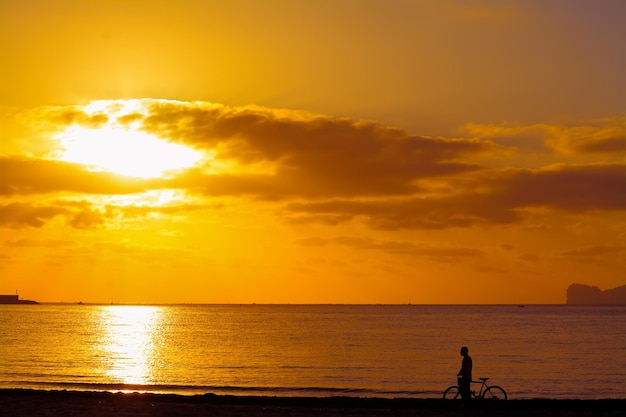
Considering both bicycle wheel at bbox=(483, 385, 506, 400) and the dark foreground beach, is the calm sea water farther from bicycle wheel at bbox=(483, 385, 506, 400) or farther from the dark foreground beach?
the dark foreground beach

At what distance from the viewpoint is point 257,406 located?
3916 cm

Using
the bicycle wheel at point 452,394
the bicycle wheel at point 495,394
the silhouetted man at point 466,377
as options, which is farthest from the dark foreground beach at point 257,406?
the bicycle wheel at point 495,394

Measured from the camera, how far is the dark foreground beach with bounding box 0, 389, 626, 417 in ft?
Result: 113

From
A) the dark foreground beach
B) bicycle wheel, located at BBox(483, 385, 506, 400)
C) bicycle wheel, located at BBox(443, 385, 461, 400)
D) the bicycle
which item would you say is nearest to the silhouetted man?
the bicycle

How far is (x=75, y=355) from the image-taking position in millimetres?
91875

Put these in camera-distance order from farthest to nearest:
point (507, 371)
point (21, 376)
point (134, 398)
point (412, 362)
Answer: point (412, 362) → point (507, 371) → point (21, 376) → point (134, 398)

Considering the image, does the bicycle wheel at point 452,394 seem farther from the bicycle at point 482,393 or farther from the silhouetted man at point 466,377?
the silhouetted man at point 466,377

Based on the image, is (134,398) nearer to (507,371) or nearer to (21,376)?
(21,376)

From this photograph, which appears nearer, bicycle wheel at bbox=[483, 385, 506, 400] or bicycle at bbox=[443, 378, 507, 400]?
bicycle at bbox=[443, 378, 507, 400]

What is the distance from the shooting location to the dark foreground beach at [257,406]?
113ft

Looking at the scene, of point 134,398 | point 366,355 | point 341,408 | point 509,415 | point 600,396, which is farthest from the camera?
point 366,355

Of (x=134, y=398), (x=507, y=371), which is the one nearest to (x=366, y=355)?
(x=507, y=371)

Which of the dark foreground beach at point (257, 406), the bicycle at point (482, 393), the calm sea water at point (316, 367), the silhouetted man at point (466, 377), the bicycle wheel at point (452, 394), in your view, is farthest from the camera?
the calm sea water at point (316, 367)

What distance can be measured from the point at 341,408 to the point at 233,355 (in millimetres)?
56823
